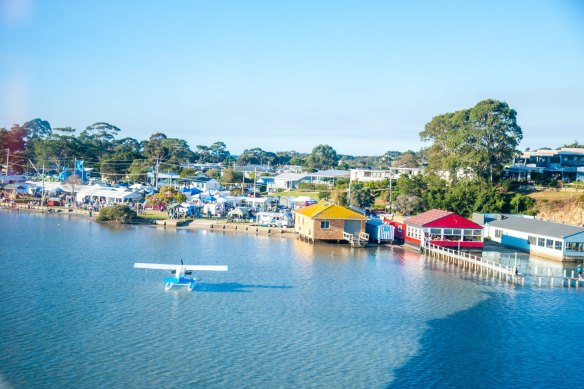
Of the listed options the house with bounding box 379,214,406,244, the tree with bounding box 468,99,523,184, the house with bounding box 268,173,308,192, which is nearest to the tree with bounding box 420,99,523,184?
the tree with bounding box 468,99,523,184

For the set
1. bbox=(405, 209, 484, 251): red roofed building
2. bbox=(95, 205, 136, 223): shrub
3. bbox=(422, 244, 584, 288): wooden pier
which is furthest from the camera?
bbox=(95, 205, 136, 223): shrub

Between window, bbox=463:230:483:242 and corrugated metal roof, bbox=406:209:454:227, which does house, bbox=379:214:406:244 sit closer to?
corrugated metal roof, bbox=406:209:454:227

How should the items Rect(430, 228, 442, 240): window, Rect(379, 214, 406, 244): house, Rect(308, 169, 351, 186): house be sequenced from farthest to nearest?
Rect(308, 169, 351, 186): house < Rect(379, 214, 406, 244): house < Rect(430, 228, 442, 240): window

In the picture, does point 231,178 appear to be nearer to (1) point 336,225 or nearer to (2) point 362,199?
(2) point 362,199

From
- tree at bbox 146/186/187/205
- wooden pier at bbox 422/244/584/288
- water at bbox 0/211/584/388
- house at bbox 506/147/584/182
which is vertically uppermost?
house at bbox 506/147/584/182

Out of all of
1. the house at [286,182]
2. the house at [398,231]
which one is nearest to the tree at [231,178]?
the house at [286,182]

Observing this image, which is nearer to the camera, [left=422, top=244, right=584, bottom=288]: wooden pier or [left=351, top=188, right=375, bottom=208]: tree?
[left=422, top=244, right=584, bottom=288]: wooden pier
